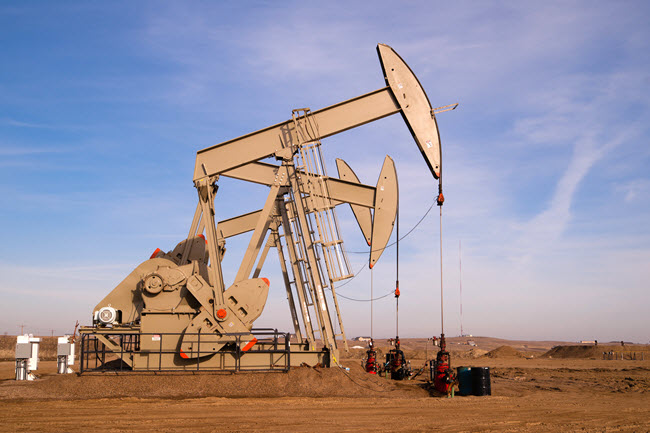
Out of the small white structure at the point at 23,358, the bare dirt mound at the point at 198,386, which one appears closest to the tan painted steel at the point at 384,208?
the bare dirt mound at the point at 198,386

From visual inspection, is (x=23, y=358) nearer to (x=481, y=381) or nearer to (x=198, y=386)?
(x=198, y=386)

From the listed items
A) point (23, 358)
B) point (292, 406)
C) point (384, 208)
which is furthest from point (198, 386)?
point (384, 208)

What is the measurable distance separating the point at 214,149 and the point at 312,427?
22.1 ft

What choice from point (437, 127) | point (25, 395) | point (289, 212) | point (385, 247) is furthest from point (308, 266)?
point (25, 395)

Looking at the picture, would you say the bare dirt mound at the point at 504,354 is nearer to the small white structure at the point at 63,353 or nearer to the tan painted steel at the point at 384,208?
the tan painted steel at the point at 384,208

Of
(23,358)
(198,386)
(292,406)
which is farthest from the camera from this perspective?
(23,358)

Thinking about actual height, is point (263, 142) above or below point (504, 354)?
above

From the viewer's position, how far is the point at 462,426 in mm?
8062

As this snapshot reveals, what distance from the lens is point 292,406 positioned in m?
9.84

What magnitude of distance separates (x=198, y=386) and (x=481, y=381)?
5.63 metres

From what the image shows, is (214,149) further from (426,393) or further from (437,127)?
(426,393)

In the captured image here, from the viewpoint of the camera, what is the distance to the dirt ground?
802cm

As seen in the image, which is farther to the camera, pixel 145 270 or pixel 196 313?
pixel 145 270

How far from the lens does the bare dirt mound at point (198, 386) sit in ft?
35.7
